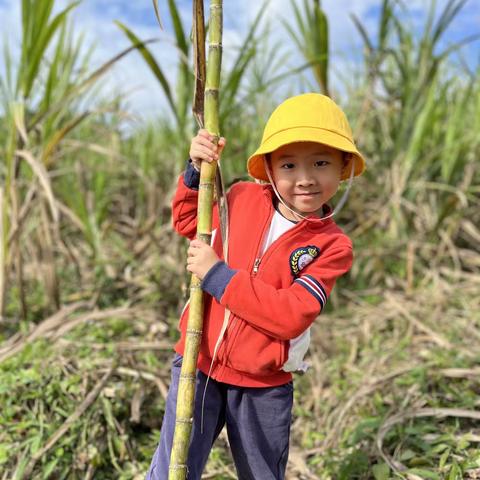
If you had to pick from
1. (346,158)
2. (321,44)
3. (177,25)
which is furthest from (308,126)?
(321,44)

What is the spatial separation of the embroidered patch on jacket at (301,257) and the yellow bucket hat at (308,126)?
0.75 feet

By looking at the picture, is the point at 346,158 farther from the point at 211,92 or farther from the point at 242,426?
the point at 242,426

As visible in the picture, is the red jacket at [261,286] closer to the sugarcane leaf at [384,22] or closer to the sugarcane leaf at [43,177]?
the sugarcane leaf at [43,177]

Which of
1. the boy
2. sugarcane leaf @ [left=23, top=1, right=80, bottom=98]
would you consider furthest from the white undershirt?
sugarcane leaf @ [left=23, top=1, right=80, bottom=98]

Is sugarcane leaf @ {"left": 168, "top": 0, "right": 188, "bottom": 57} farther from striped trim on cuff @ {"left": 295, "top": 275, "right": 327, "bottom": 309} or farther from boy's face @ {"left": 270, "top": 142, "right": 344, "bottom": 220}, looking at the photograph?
striped trim on cuff @ {"left": 295, "top": 275, "right": 327, "bottom": 309}

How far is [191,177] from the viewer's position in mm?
1305

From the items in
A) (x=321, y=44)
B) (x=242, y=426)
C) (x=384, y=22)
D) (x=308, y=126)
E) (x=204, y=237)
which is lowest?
(x=242, y=426)

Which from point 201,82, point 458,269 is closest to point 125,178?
point 458,269

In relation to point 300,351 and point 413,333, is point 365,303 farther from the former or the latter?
point 300,351

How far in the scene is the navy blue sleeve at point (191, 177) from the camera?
4.24 feet

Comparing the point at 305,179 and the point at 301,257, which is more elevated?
the point at 305,179

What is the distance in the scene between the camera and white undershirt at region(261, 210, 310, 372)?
4.28 feet

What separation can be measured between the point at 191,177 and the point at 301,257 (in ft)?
1.00

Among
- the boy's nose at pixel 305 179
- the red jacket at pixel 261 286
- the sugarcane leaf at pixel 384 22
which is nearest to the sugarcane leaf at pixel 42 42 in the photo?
the red jacket at pixel 261 286
